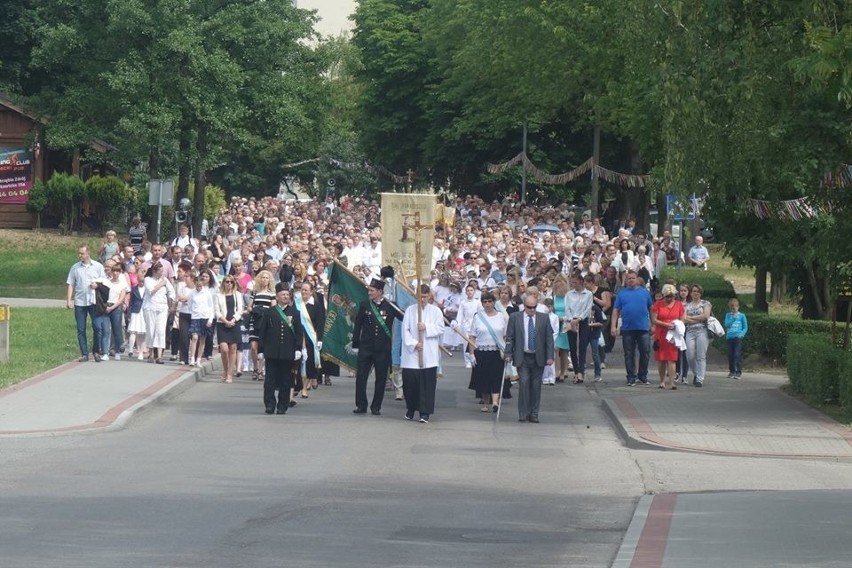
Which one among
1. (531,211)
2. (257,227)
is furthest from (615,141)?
(257,227)

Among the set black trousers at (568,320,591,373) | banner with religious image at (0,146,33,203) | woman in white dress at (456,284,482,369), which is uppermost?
banner with religious image at (0,146,33,203)

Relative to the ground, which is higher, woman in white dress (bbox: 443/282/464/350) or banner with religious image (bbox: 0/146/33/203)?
banner with religious image (bbox: 0/146/33/203)

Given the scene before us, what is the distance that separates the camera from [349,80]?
Result: 104 m

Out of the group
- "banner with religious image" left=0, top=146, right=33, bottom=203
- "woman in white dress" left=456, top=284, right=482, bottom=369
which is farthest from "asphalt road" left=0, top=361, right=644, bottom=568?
"banner with religious image" left=0, top=146, right=33, bottom=203

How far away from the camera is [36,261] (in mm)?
46844

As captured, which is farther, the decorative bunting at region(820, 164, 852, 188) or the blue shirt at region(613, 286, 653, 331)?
the blue shirt at region(613, 286, 653, 331)

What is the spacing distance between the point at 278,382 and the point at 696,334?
7709mm

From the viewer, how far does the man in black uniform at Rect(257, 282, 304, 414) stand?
19.2 meters

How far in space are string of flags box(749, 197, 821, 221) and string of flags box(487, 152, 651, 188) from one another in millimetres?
29154

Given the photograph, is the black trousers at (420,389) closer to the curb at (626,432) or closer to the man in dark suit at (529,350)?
the man in dark suit at (529,350)

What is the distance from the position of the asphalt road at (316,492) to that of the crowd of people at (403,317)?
2.90ft

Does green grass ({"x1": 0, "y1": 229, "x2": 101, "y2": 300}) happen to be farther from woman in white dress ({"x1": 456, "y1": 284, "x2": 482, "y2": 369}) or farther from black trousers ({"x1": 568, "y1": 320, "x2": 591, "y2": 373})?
woman in white dress ({"x1": 456, "y1": 284, "x2": 482, "y2": 369})

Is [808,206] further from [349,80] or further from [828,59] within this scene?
[349,80]

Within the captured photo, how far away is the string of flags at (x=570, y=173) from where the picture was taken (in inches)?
2127
